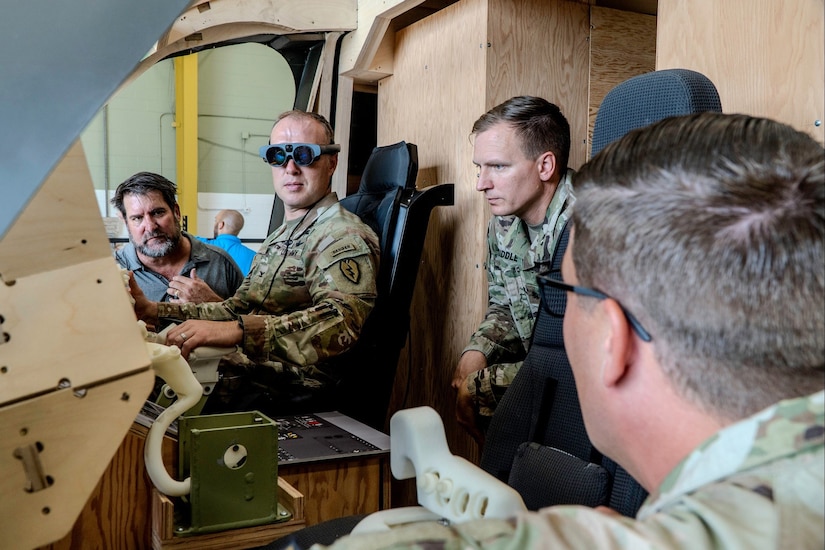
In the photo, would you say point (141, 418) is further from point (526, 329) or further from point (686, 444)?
point (526, 329)

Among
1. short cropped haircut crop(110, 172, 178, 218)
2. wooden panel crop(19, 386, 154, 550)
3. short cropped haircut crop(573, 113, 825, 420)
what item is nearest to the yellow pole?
short cropped haircut crop(110, 172, 178, 218)

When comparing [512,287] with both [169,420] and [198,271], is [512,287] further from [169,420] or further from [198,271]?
[169,420]

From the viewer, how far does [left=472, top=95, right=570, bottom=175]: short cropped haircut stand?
2246mm

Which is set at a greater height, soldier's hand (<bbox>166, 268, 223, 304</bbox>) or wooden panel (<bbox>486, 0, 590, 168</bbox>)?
wooden panel (<bbox>486, 0, 590, 168</bbox>)

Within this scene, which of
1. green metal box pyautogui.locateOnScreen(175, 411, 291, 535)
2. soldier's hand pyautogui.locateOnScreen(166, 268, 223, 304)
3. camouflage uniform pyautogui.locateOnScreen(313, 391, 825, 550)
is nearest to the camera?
camouflage uniform pyautogui.locateOnScreen(313, 391, 825, 550)

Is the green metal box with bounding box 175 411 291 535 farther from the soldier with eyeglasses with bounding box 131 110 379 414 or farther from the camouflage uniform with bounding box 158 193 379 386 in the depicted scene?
the camouflage uniform with bounding box 158 193 379 386

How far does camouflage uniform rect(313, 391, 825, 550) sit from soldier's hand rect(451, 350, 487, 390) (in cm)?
170

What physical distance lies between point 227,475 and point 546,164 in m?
1.40

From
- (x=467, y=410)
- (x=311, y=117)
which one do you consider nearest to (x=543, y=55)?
(x=311, y=117)

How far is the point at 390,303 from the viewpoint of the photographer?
2334 mm

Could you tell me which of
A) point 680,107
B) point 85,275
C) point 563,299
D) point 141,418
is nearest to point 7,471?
point 85,275

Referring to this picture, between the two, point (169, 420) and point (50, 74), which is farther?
point (169, 420)

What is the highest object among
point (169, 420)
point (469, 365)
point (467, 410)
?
point (169, 420)

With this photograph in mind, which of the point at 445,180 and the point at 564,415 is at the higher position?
the point at 445,180
